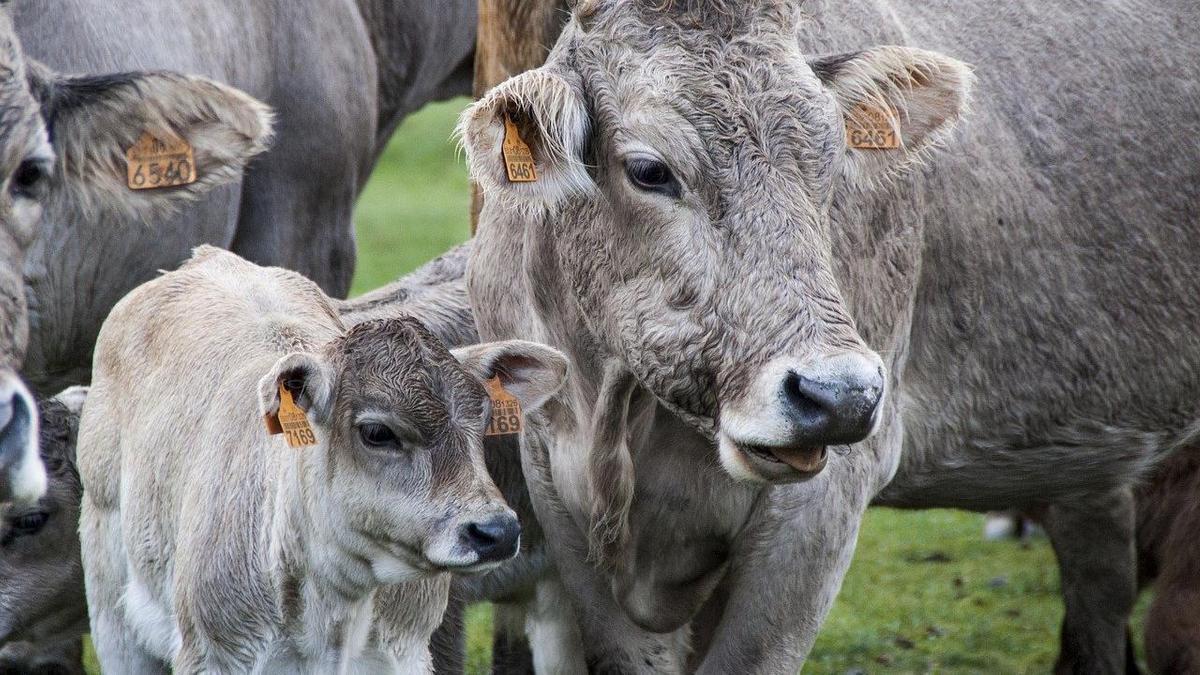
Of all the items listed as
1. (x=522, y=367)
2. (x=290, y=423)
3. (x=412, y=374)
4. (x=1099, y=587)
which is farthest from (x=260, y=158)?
(x=1099, y=587)

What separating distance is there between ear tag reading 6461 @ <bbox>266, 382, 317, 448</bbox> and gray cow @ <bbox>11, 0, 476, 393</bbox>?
1.50 metres

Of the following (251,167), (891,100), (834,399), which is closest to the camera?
(834,399)

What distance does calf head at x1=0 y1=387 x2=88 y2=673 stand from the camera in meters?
6.38

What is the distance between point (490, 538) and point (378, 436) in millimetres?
446

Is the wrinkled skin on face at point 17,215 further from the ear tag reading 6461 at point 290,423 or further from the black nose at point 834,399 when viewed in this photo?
the black nose at point 834,399

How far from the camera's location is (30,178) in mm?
4773

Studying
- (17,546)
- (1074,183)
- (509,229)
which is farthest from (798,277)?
(17,546)

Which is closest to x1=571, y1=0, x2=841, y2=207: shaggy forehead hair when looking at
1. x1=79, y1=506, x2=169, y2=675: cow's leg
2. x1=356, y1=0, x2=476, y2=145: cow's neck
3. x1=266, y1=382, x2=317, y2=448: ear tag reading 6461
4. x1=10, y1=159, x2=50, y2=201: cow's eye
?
x1=266, y1=382, x2=317, y2=448: ear tag reading 6461

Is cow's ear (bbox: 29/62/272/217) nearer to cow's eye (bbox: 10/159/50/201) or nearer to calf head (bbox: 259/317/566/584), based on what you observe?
cow's eye (bbox: 10/159/50/201)

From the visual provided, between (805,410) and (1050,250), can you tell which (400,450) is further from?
(1050,250)

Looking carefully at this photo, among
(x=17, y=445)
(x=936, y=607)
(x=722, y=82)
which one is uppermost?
(x=722, y=82)

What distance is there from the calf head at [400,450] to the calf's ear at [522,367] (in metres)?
0.02

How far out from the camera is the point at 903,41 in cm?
586

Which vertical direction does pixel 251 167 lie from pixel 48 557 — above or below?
above
